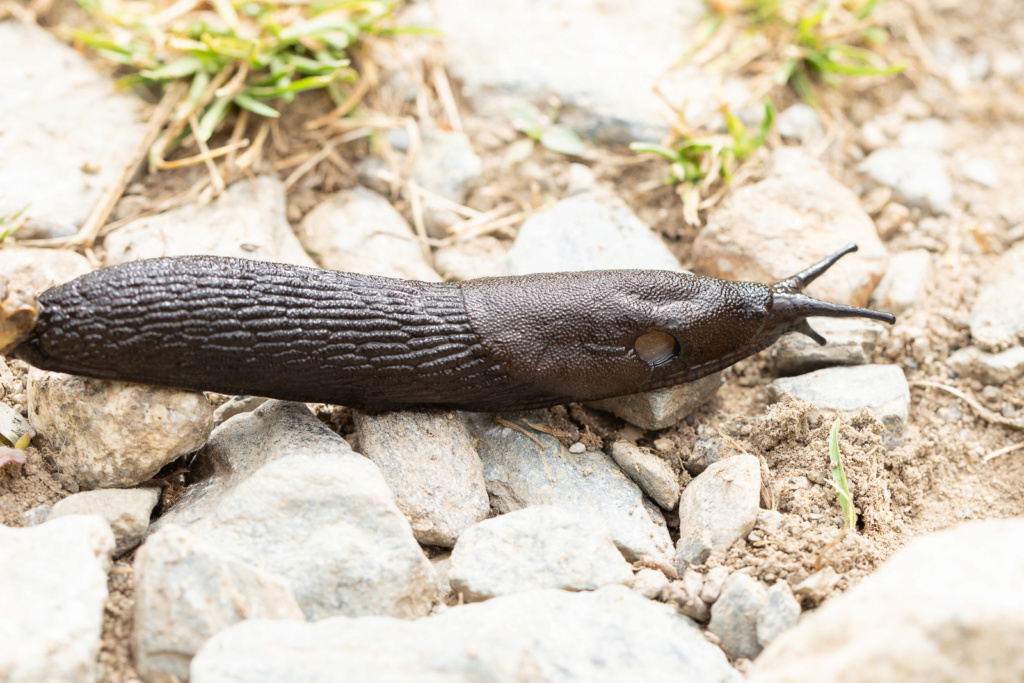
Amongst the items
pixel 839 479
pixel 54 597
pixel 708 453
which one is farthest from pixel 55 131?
pixel 839 479

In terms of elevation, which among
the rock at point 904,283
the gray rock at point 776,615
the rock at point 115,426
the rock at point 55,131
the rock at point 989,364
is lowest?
the rock at point 989,364

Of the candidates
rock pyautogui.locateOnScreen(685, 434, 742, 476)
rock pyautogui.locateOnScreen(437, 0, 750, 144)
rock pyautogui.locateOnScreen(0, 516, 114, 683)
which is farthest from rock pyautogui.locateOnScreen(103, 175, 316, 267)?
rock pyautogui.locateOnScreen(685, 434, 742, 476)

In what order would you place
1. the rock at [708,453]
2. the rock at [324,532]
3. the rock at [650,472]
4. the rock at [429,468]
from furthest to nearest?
the rock at [708,453] → the rock at [650,472] → the rock at [429,468] → the rock at [324,532]

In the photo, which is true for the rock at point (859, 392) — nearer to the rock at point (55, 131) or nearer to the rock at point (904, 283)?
the rock at point (904, 283)

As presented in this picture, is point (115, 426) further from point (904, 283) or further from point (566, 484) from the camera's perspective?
point (904, 283)

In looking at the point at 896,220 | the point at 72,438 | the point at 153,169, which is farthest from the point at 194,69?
the point at 896,220

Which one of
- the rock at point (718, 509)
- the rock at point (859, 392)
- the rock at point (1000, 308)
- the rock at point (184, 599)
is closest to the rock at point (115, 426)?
the rock at point (184, 599)

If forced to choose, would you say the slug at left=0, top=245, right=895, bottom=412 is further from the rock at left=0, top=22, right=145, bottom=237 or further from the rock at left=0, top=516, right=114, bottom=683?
the rock at left=0, top=22, right=145, bottom=237
